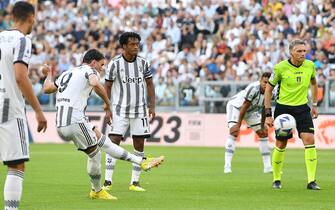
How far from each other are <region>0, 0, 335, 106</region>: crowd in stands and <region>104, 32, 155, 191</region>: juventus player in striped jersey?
1449 centimetres

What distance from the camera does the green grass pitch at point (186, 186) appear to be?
41.8ft

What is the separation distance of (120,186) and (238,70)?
52.8 feet

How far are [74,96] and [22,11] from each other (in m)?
3.78

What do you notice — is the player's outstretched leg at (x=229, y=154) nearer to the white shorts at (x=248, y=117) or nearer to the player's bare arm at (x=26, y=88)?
the white shorts at (x=248, y=117)

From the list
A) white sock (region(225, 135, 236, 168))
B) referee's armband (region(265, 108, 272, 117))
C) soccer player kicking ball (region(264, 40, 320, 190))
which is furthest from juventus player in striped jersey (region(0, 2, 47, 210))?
Result: white sock (region(225, 135, 236, 168))

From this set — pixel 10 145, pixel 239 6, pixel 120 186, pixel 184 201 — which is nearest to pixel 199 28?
pixel 239 6

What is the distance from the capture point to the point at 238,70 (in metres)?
31.5

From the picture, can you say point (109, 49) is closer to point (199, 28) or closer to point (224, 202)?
point (199, 28)

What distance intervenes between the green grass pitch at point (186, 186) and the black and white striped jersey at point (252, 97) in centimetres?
145

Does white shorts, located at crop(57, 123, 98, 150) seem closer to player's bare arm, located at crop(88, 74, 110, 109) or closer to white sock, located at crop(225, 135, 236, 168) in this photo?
player's bare arm, located at crop(88, 74, 110, 109)

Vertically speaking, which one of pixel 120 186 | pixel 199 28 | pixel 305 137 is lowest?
pixel 120 186

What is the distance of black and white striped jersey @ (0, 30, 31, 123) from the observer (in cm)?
969

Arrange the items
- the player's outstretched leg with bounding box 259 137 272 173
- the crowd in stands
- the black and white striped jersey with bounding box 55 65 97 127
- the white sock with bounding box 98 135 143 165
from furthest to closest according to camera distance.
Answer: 1. the crowd in stands
2. the player's outstretched leg with bounding box 259 137 272 173
3. the white sock with bounding box 98 135 143 165
4. the black and white striped jersey with bounding box 55 65 97 127

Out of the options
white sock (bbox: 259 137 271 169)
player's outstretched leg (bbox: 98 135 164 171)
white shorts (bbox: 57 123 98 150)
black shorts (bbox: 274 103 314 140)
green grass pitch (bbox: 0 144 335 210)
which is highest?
black shorts (bbox: 274 103 314 140)
